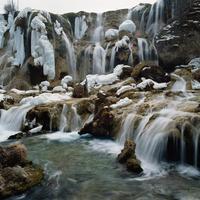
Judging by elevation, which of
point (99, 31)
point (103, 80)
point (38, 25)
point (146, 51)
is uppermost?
point (38, 25)

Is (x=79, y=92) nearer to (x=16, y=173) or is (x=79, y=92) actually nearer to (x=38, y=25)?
(x=38, y=25)

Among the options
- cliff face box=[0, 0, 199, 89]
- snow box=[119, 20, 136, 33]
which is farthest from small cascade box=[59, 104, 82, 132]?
snow box=[119, 20, 136, 33]

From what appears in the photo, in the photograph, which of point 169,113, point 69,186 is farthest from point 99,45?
point 69,186

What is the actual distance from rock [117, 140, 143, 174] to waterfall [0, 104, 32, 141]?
287 inches

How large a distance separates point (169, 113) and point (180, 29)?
1128cm

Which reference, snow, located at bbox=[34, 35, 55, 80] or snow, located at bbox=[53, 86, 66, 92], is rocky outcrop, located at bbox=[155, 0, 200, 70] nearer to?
snow, located at bbox=[53, 86, 66, 92]

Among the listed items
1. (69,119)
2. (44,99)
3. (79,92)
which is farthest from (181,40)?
(69,119)

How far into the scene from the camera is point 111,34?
3088cm

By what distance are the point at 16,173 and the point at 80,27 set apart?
26.7 m

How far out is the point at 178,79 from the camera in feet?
63.9

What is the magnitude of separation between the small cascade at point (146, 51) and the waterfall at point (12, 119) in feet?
37.7

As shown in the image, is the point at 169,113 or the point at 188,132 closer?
the point at 188,132

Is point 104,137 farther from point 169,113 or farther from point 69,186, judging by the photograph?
point 69,186

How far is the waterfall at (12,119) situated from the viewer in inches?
685
